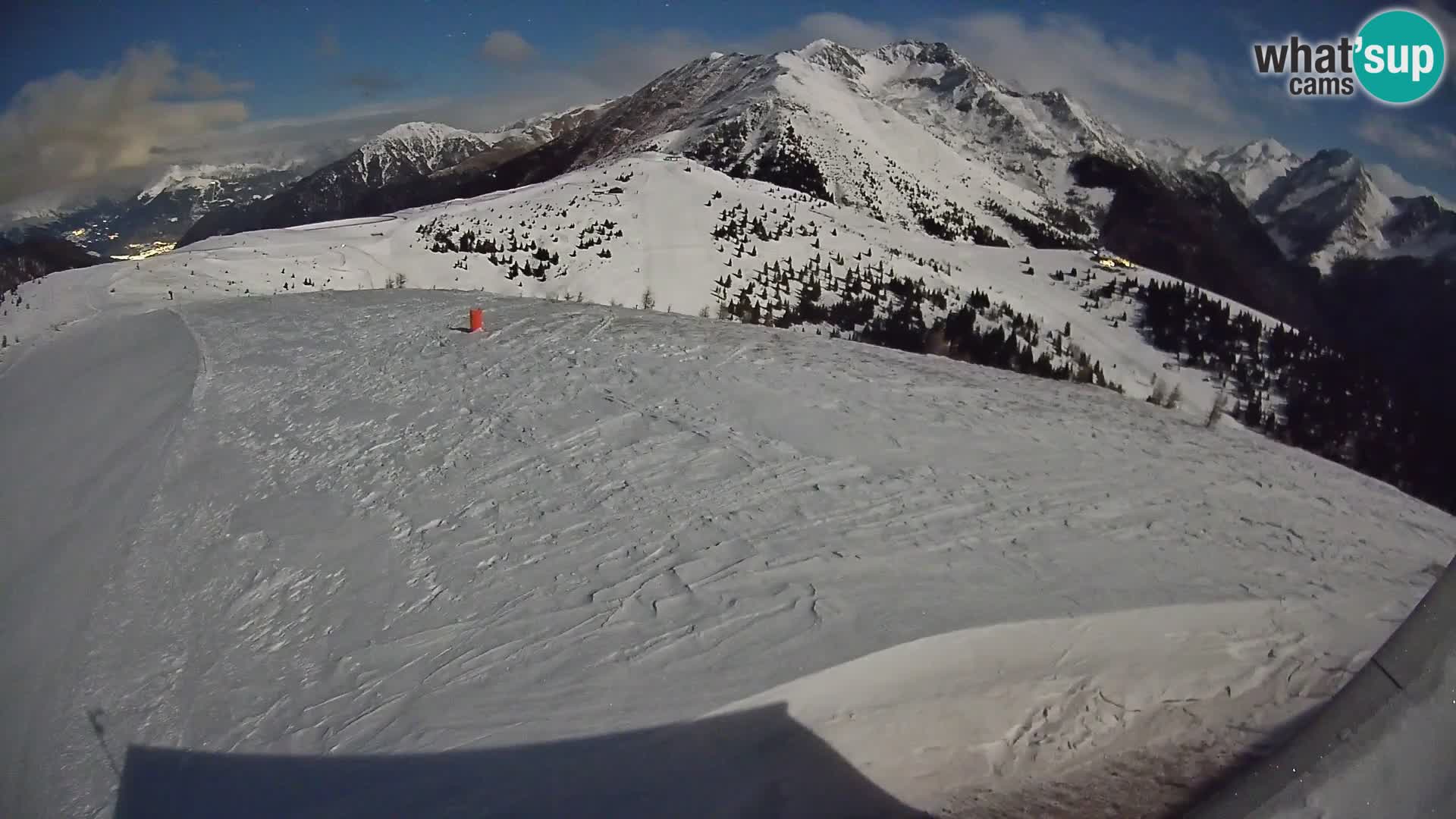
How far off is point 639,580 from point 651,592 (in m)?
0.19

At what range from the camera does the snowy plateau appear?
3.87 m

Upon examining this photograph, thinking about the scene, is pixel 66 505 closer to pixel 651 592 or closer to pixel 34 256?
pixel 651 592

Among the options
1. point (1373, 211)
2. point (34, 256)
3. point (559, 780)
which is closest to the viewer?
point (1373, 211)

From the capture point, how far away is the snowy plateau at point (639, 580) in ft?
12.7

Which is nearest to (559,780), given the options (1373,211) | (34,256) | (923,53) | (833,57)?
(1373,211)

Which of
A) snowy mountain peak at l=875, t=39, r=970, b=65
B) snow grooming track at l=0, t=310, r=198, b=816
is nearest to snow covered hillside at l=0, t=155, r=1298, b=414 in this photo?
snow grooming track at l=0, t=310, r=198, b=816

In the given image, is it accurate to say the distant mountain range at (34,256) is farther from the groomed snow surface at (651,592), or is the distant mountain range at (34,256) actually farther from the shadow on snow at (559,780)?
the shadow on snow at (559,780)

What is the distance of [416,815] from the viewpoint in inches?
144

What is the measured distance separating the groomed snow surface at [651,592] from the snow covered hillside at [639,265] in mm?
5601

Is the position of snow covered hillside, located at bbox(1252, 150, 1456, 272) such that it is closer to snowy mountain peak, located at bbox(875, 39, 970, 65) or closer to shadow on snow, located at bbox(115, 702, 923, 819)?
shadow on snow, located at bbox(115, 702, 923, 819)

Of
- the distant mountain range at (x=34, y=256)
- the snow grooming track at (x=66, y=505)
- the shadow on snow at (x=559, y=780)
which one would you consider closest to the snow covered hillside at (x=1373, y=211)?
the shadow on snow at (x=559, y=780)

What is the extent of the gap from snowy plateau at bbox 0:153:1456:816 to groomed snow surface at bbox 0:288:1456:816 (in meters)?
0.03

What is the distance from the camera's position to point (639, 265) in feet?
69.7

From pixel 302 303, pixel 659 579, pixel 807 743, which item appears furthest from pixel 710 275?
pixel 807 743
